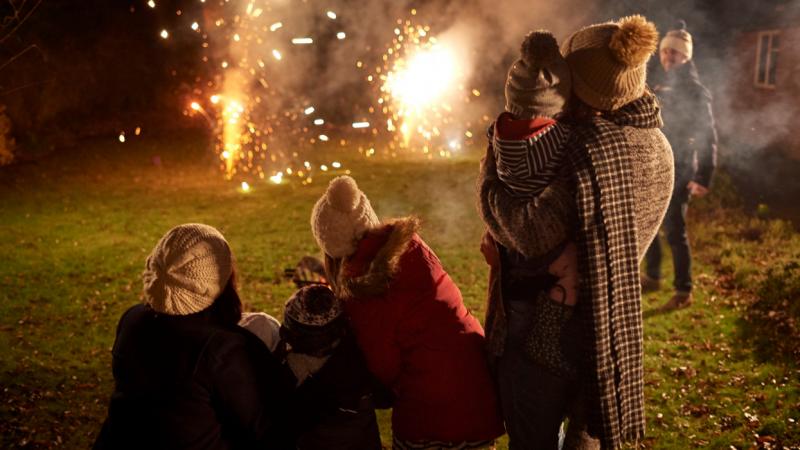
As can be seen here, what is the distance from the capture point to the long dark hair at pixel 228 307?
3.25 metres

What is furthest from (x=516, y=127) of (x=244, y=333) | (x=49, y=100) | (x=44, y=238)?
(x=49, y=100)

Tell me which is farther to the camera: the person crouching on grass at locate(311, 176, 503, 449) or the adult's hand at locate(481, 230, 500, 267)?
the person crouching on grass at locate(311, 176, 503, 449)

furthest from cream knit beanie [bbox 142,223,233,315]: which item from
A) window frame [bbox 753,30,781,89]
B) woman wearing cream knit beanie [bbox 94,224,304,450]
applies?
window frame [bbox 753,30,781,89]

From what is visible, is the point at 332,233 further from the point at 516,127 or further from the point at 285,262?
the point at 285,262

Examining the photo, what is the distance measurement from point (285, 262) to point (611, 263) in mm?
8282

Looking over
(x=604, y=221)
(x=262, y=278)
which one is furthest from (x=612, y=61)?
(x=262, y=278)

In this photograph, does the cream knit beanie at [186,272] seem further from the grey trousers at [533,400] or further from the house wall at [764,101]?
the house wall at [764,101]

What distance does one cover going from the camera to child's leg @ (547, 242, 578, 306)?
2.85m

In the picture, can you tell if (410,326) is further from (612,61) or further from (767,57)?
(767,57)

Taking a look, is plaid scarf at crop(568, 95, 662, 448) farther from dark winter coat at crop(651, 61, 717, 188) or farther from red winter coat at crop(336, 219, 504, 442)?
dark winter coat at crop(651, 61, 717, 188)

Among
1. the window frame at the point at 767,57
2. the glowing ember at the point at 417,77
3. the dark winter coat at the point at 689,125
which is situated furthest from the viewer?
the window frame at the point at 767,57

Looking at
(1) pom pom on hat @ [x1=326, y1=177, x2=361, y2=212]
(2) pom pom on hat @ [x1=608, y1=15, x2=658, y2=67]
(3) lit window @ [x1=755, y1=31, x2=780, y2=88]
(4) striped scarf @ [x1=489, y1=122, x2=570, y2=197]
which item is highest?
(3) lit window @ [x1=755, y1=31, x2=780, y2=88]

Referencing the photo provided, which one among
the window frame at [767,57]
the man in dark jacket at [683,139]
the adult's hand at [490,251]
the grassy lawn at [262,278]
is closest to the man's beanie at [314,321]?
the adult's hand at [490,251]

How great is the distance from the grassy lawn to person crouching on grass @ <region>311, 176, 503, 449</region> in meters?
2.74
